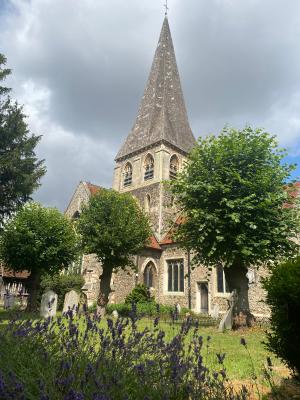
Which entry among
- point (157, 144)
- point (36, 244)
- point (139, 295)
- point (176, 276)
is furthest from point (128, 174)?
point (36, 244)

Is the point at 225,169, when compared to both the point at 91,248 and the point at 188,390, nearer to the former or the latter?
the point at 91,248

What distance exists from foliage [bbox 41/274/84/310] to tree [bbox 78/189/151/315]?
24.3 ft

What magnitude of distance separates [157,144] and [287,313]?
101 feet

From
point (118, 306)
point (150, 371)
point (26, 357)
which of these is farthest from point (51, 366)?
point (118, 306)

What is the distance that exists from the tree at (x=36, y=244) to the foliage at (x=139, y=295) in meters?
5.57

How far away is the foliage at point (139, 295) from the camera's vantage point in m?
23.6

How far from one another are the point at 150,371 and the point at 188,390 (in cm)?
70

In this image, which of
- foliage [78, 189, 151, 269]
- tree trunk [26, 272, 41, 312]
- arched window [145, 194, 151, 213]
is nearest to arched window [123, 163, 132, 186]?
arched window [145, 194, 151, 213]

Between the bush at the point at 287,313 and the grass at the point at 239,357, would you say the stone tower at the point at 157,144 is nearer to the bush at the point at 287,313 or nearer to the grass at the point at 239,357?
the grass at the point at 239,357

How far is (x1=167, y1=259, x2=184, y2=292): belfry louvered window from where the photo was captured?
2623 centimetres

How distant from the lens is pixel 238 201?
41.9 ft

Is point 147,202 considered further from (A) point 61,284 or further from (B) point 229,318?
(B) point 229,318

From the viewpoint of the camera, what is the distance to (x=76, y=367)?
3500 millimetres

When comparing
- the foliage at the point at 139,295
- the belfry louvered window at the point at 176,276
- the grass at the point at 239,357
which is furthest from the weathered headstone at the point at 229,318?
the belfry louvered window at the point at 176,276
